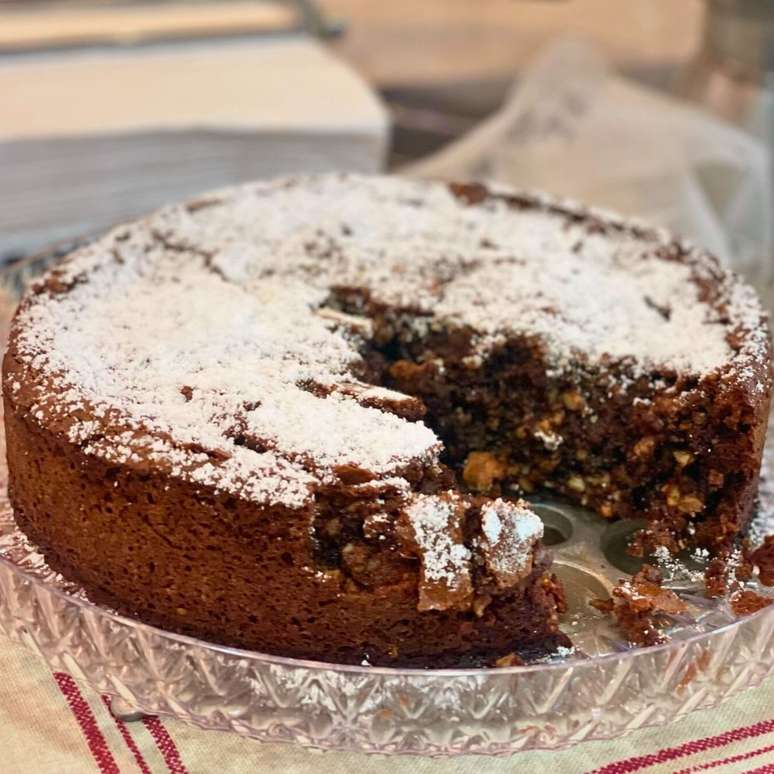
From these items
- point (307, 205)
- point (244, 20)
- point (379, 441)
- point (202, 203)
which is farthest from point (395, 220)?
point (244, 20)

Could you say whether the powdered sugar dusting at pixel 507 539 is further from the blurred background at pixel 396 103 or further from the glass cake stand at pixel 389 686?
the blurred background at pixel 396 103

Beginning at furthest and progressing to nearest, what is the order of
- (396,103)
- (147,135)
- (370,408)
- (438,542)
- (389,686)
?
(396,103)
(147,135)
(370,408)
(438,542)
(389,686)

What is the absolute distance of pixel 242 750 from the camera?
1595 mm

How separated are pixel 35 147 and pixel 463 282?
1192 mm

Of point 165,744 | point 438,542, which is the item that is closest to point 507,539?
point 438,542

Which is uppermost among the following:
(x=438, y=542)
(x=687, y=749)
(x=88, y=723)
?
(x=438, y=542)

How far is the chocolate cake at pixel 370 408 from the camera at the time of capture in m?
1.61

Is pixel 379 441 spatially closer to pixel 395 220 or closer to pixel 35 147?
pixel 395 220

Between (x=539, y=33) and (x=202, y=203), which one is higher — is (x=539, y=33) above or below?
above

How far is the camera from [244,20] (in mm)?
3459

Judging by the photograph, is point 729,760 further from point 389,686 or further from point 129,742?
point 129,742

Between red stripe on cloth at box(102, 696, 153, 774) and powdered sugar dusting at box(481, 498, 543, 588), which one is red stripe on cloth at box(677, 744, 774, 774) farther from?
red stripe on cloth at box(102, 696, 153, 774)

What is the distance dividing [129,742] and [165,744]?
0.05 metres

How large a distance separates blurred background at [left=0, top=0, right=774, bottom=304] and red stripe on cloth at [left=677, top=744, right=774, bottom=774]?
5.35ft
